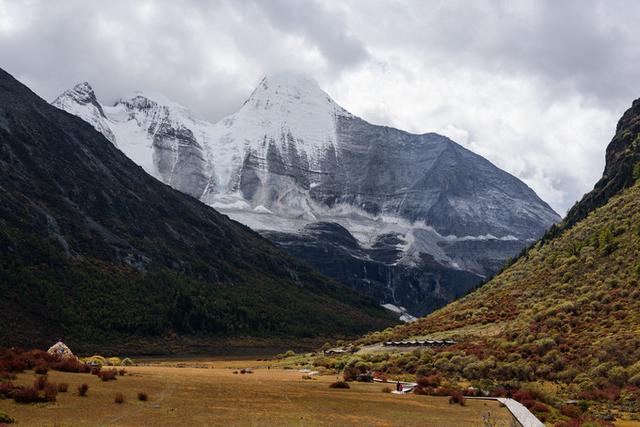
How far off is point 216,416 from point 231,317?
151676 millimetres

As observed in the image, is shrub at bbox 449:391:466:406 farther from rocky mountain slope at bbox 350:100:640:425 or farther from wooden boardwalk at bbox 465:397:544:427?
rocky mountain slope at bbox 350:100:640:425

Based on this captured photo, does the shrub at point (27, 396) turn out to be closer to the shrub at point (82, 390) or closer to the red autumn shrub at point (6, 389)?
the red autumn shrub at point (6, 389)

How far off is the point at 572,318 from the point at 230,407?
129ft

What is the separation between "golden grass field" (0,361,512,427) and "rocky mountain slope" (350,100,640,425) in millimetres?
12501

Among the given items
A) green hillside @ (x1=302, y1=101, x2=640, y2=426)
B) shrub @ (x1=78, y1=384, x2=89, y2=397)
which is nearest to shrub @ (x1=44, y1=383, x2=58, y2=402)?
shrub @ (x1=78, y1=384, x2=89, y2=397)

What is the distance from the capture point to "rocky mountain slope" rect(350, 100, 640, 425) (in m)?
46.9

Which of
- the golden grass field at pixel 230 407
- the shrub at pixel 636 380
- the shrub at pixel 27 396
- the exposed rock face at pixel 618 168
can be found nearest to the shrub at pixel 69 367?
the golden grass field at pixel 230 407

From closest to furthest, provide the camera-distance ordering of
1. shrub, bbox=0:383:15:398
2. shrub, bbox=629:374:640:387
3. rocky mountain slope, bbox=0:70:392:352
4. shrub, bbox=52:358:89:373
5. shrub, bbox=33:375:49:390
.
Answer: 1. shrub, bbox=0:383:15:398
2. shrub, bbox=33:375:49:390
3. shrub, bbox=52:358:89:373
4. shrub, bbox=629:374:640:387
5. rocky mountain slope, bbox=0:70:392:352

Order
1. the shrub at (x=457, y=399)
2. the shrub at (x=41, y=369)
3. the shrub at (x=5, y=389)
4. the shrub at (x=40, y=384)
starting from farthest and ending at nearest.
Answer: the shrub at (x=457, y=399) → the shrub at (x=41, y=369) → the shrub at (x=40, y=384) → the shrub at (x=5, y=389)

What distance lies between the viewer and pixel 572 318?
6062 centimetres

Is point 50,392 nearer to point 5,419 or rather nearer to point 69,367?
point 5,419

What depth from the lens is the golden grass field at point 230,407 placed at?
27.0 m

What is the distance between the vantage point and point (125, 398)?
105 ft

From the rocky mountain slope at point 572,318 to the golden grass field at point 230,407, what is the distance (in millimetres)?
12501
